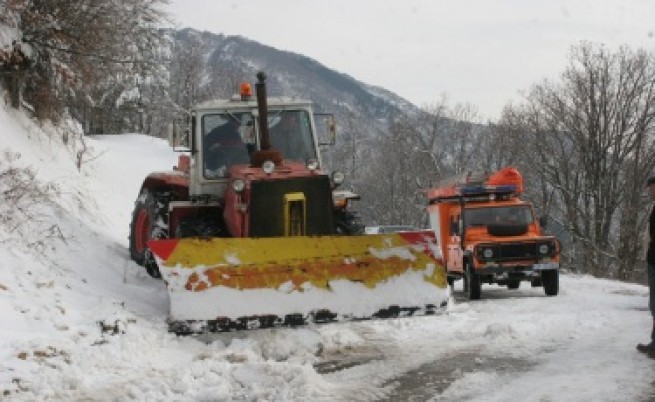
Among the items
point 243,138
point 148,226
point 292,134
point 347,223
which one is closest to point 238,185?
point 243,138

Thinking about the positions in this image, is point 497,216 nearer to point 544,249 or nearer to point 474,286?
point 544,249

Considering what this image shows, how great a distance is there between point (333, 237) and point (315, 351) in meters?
1.19

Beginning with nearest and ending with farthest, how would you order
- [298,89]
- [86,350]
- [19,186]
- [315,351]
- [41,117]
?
[86,350] → [315,351] → [19,186] → [41,117] → [298,89]

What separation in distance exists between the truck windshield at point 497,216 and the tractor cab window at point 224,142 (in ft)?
21.4

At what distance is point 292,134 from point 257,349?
11.9 ft

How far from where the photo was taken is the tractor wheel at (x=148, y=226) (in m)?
9.97

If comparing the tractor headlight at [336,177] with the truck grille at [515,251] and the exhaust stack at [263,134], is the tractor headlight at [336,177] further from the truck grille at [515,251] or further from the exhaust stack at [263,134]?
the truck grille at [515,251]

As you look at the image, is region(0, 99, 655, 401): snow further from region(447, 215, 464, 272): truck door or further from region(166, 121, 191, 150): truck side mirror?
region(447, 215, 464, 272): truck door

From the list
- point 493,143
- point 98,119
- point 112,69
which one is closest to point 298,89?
point 493,143

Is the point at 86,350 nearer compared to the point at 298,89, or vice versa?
the point at 86,350

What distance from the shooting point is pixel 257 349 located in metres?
7.38

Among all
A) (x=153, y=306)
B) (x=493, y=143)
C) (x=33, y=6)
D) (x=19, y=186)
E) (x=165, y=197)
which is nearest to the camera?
(x=153, y=306)

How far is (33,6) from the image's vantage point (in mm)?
11828

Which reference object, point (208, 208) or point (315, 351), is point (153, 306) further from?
point (315, 351)
